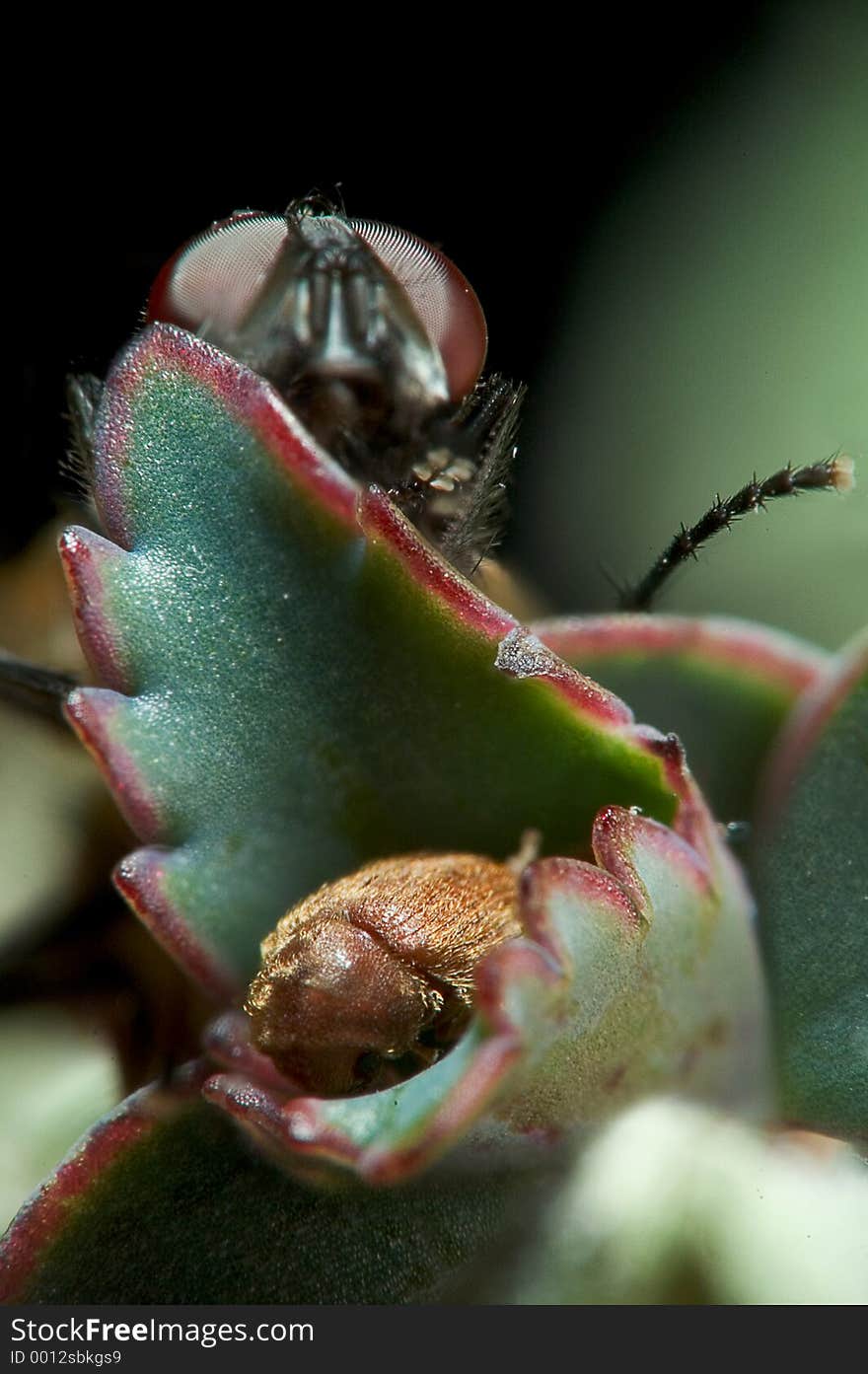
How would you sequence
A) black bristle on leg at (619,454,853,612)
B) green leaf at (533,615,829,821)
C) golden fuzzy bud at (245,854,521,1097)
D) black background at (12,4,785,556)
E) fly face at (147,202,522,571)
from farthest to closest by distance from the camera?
black background at (12,4,785,556)
fly face at (147,202,522,571)
black bristle on leg at (619,454,853,612)
green leaf at (533,615,829,821)
golden fuzzy bud at (245,854,521,1097)

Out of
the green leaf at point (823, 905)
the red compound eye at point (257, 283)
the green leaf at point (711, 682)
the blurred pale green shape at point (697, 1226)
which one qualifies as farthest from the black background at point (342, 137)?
the blurred pale green shape at point (697, 1226)

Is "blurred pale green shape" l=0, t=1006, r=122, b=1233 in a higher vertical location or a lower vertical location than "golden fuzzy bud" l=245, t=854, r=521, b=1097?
lower

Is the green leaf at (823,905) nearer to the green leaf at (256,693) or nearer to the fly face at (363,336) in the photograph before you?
the green leaf at (256,693)

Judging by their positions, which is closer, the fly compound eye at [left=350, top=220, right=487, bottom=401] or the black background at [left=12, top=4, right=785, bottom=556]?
the fly compound eye at [left=350, top=220, right=487, bottom=401]

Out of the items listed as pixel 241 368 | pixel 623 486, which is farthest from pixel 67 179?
pixel 241 368

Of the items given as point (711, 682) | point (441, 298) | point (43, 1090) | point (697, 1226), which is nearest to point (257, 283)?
point (441, 298)

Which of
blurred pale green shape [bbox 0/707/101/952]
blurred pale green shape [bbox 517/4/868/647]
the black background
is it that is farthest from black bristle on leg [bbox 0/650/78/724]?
blurred pale green shape [bbox 517/4/868/647]

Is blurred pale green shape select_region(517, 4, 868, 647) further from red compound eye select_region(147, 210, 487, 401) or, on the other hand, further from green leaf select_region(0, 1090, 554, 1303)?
green leaf select_region(0, 1090, 554, 1303)

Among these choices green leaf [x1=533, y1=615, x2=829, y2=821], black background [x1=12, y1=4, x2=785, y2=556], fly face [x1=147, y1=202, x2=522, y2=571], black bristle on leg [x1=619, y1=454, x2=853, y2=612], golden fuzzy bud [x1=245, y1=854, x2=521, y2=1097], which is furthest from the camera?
black background [x1=12, y1=4, x2=785, y2=556]

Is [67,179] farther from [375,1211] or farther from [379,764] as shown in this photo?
[375,1211]
